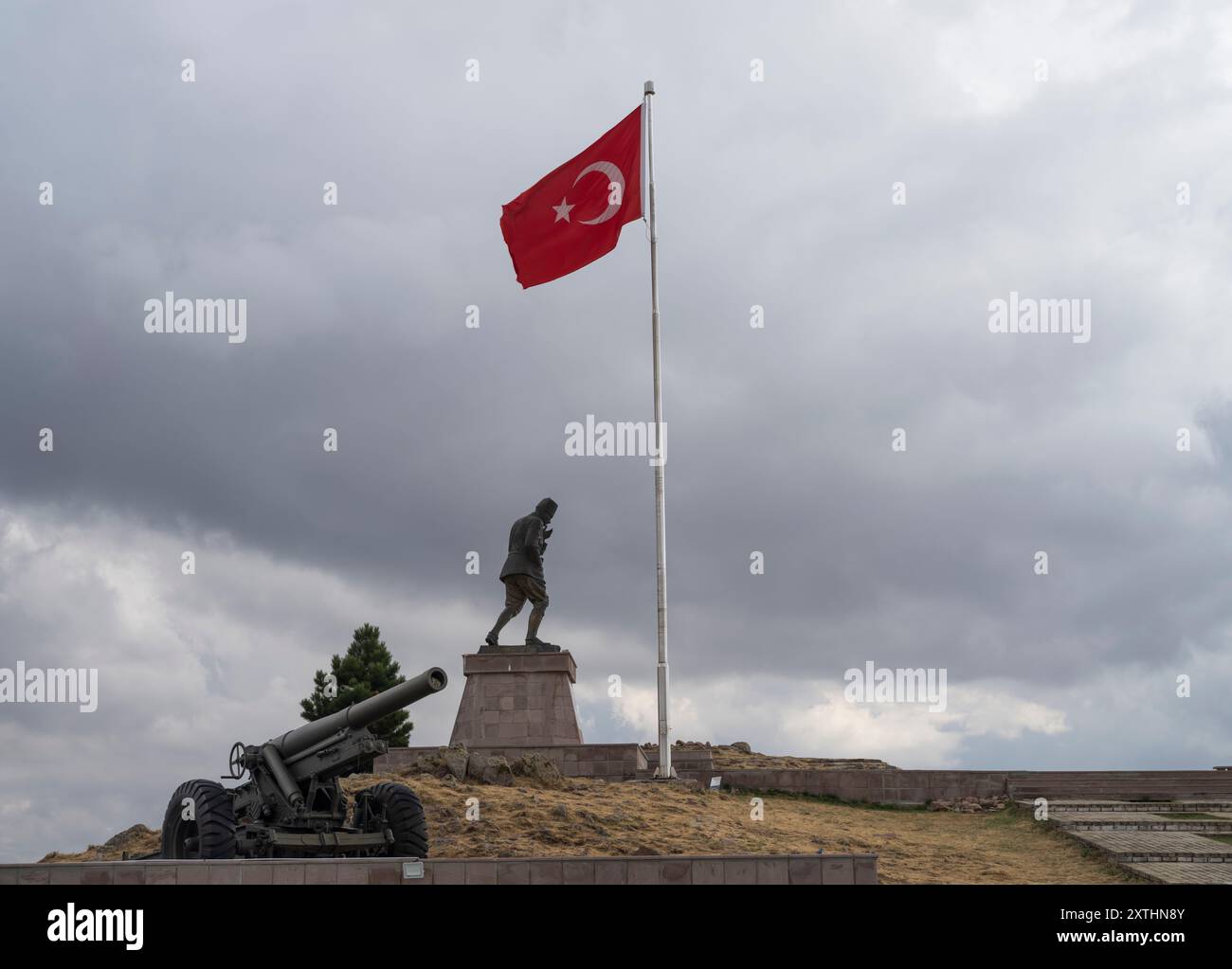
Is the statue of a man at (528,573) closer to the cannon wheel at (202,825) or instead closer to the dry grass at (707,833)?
the dry grass at (707,833)

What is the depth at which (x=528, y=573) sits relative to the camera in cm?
2234

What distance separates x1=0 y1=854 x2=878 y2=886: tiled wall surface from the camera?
1005 cm

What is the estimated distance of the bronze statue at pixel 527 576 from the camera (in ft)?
73.6

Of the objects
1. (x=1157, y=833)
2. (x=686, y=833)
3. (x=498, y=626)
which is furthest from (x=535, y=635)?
(x=1157, y=833)

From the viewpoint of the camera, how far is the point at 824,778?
898 inches

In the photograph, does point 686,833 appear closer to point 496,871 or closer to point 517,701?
point 496,871

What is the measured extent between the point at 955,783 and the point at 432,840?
11647 millimetres

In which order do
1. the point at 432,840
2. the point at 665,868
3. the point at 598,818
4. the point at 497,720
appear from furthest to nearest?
1. the point at 497,720
2. the point at 598,818
3. the point at 432,840
4. the point at 665,868

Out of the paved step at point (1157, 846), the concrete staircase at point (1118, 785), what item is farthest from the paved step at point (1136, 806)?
the paved step at point (1157, 846)

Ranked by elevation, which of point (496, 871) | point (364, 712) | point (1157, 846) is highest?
point (364, 712)

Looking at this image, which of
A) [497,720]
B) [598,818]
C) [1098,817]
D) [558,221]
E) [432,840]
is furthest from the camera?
[497,720]

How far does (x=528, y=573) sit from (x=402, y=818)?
10.00 metres

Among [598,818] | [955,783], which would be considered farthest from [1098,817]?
[598,818]
